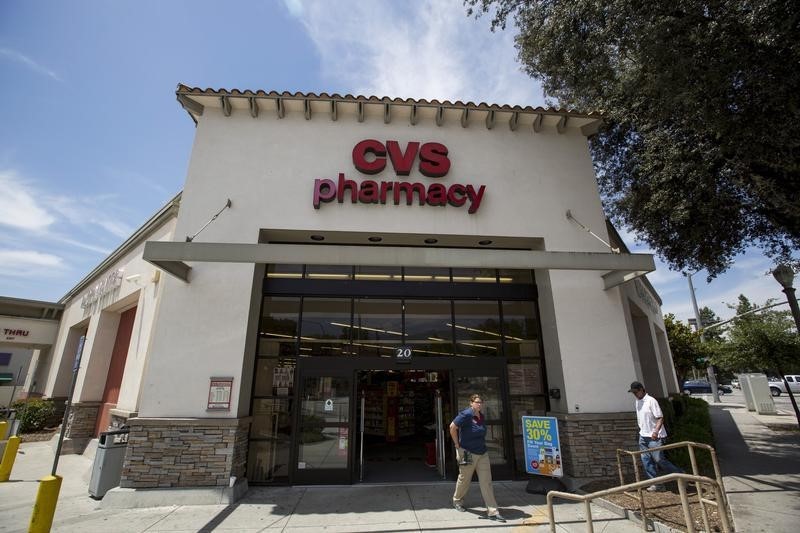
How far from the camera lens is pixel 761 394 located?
64.1 ft

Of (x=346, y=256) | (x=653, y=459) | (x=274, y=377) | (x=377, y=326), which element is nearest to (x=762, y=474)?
(x=653, y=459)

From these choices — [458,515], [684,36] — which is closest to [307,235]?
[458,515]

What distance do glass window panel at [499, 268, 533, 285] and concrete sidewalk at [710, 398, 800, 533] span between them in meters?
5.42

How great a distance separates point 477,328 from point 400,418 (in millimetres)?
5805

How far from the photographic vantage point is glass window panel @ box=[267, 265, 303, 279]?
9.04 meters

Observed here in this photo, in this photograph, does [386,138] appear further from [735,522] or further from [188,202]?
[735,522]

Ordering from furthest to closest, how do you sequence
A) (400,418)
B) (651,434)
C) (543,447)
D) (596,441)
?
(400,418) → (596,441) → (543,447) → (651,434)

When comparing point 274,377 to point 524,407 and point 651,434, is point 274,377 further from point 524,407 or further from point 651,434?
point 651,434

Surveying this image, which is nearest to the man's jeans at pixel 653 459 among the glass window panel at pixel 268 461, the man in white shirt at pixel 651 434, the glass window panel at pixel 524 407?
the man in white shirt at pixel 651 434

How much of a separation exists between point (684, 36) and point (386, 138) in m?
6.37

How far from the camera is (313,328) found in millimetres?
8680

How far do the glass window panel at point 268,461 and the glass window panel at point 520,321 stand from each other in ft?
18.5

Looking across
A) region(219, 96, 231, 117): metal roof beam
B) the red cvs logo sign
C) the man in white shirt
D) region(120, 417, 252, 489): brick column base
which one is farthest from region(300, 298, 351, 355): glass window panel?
the man in white shirt

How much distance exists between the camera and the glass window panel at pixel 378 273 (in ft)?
29.8
